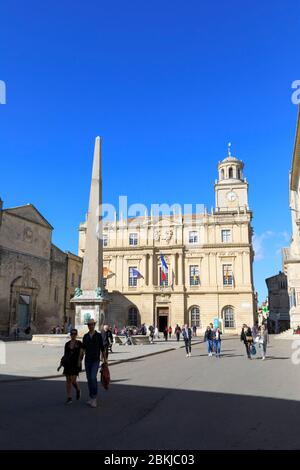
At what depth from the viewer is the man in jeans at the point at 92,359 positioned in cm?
688

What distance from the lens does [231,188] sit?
179 ft

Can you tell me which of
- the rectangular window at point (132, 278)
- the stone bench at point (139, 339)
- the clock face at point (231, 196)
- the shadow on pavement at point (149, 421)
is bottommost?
the stone bench at point (139, 339)

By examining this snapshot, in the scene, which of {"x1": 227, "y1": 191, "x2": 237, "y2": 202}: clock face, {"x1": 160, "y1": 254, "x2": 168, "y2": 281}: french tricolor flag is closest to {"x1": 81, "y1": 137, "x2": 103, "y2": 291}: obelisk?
{"x1": 160, "y1": 254, "x2": 168, "y2": 281}: french tricolor flag

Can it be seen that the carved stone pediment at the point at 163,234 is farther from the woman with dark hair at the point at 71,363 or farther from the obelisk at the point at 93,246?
the woman with dark hair at the point at 71,363

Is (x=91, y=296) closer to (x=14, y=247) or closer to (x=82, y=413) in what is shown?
(x=82, y=413)

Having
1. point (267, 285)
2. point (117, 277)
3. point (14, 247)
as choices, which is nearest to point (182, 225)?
point (117, 277)

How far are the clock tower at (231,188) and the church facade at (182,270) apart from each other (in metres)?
3.06

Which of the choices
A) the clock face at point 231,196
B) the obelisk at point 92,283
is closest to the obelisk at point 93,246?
the obelisk at point 92,283

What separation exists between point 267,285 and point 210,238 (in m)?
25.5

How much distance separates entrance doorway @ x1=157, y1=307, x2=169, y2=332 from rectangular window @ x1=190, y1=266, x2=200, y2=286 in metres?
4.40

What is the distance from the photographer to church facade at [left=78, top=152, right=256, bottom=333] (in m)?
46.3

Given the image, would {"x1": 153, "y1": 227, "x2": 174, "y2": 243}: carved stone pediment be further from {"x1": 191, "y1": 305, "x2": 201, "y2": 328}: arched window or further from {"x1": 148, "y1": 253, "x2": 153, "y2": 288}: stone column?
{"x1": 191, "y1": 305, "x2": 201, "y2": 328}: arched window

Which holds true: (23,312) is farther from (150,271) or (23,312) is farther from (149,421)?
(149,421)

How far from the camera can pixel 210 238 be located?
4831 cm
